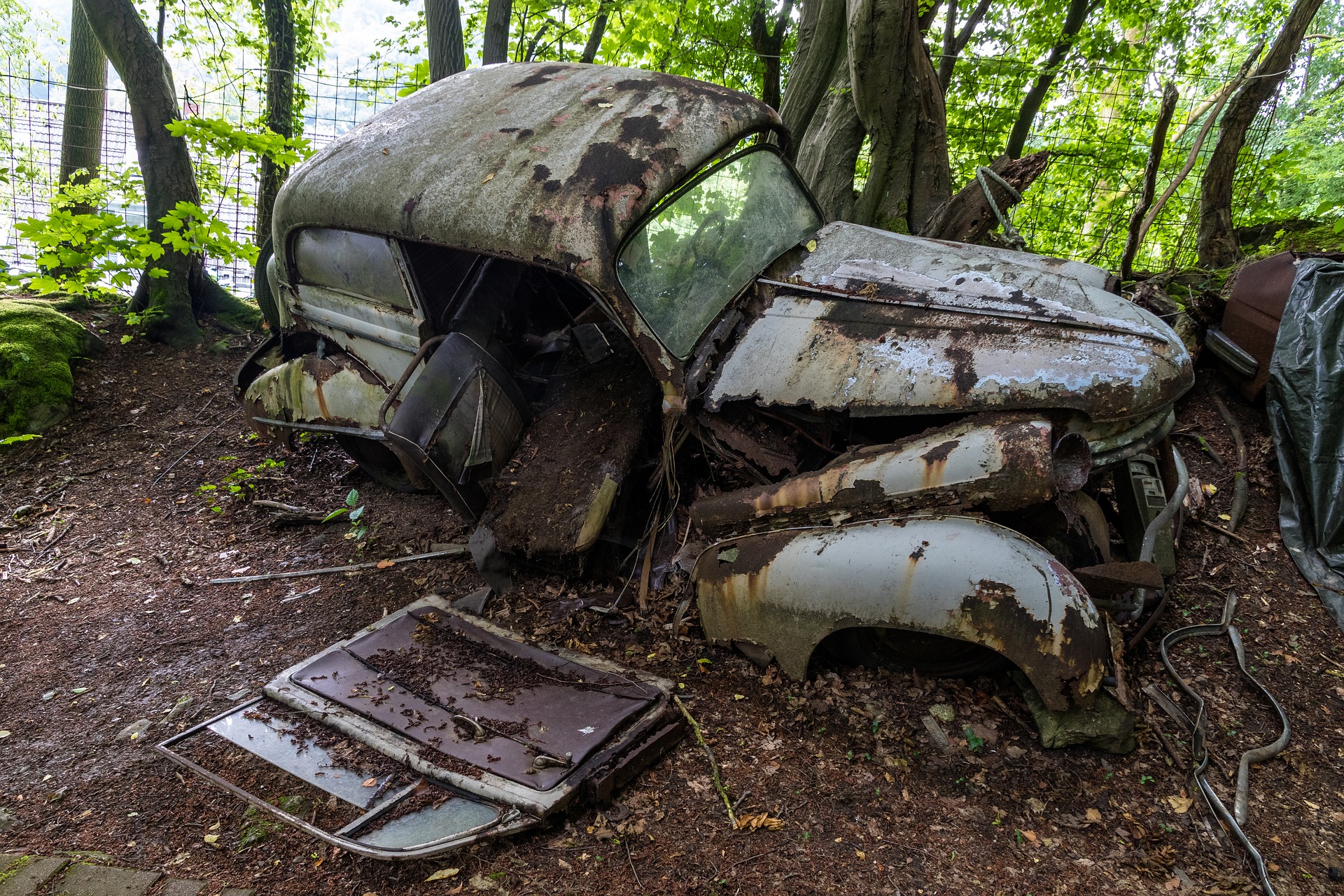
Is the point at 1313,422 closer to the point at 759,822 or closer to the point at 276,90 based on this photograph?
the point at 759,822

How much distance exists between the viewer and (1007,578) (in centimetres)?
234

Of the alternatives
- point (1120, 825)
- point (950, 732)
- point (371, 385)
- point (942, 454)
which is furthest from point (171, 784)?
point (1120, 825)

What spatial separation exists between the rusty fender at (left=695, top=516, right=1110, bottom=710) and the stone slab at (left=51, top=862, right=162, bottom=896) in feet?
6.54

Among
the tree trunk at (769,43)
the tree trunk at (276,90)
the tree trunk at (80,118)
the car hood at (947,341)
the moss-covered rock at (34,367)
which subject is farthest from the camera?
the tree trunk at (769,43)

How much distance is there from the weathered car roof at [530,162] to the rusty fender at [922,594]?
52.2 inches

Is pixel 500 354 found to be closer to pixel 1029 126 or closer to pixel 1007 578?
pixel 1007 578

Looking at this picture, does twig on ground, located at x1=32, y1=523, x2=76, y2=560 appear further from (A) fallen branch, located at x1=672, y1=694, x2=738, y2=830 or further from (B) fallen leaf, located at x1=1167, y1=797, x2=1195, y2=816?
(B) fallen leaf, located at x1=1167, y1=797, x2=1195, y2=816

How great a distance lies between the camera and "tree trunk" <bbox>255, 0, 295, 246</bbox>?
22.5ft

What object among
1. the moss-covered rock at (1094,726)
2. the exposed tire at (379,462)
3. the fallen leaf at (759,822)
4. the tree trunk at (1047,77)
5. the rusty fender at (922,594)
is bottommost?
the fallen leaf at (759,822)

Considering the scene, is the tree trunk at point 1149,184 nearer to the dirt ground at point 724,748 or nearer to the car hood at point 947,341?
the dirt ground at point 724,748

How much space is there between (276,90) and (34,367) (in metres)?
3.29

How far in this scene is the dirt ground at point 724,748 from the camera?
2.17 m

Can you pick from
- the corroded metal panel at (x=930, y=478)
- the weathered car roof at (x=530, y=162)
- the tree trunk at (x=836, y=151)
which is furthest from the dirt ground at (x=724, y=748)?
the tree trunk at (x=836, y=151)

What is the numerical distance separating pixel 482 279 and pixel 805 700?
2581 millimetres
